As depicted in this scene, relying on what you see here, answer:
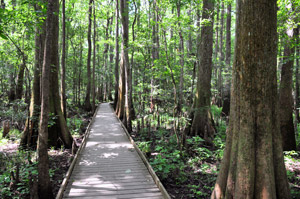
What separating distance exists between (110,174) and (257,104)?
3.94 m

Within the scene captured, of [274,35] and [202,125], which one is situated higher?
[274,35]

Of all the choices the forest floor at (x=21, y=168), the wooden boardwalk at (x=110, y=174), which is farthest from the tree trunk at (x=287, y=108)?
the forest floor at (x=21, y=168)

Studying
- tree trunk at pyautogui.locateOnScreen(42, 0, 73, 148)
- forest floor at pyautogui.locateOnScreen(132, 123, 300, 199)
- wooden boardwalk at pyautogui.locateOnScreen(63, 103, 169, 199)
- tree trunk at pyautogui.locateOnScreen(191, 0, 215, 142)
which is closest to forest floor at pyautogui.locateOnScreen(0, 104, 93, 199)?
tree trunk at pyautogui.locateOnScreen(42, 0, 73, 148)

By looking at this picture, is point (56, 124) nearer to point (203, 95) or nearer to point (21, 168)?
point (21, 168)

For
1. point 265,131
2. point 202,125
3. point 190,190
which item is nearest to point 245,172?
point 265,131

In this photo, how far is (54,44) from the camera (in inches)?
332

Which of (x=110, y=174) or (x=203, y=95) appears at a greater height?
(x=203, y=95)

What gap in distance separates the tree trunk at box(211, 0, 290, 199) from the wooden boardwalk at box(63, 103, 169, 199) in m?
1.90

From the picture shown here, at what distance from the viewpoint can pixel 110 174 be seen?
537 centimetres

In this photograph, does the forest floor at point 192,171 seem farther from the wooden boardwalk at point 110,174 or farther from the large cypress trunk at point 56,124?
the large cypress trunk at point 56,124

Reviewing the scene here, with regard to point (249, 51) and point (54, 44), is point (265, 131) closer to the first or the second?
point (249, 51)

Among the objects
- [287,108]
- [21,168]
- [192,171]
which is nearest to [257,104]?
[192,171]

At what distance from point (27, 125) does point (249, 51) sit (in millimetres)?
7550

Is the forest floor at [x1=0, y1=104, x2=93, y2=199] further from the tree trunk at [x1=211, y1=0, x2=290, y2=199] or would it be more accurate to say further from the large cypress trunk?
the tree trunk at [x1=211, y1=0, x2=290, y2=199]
